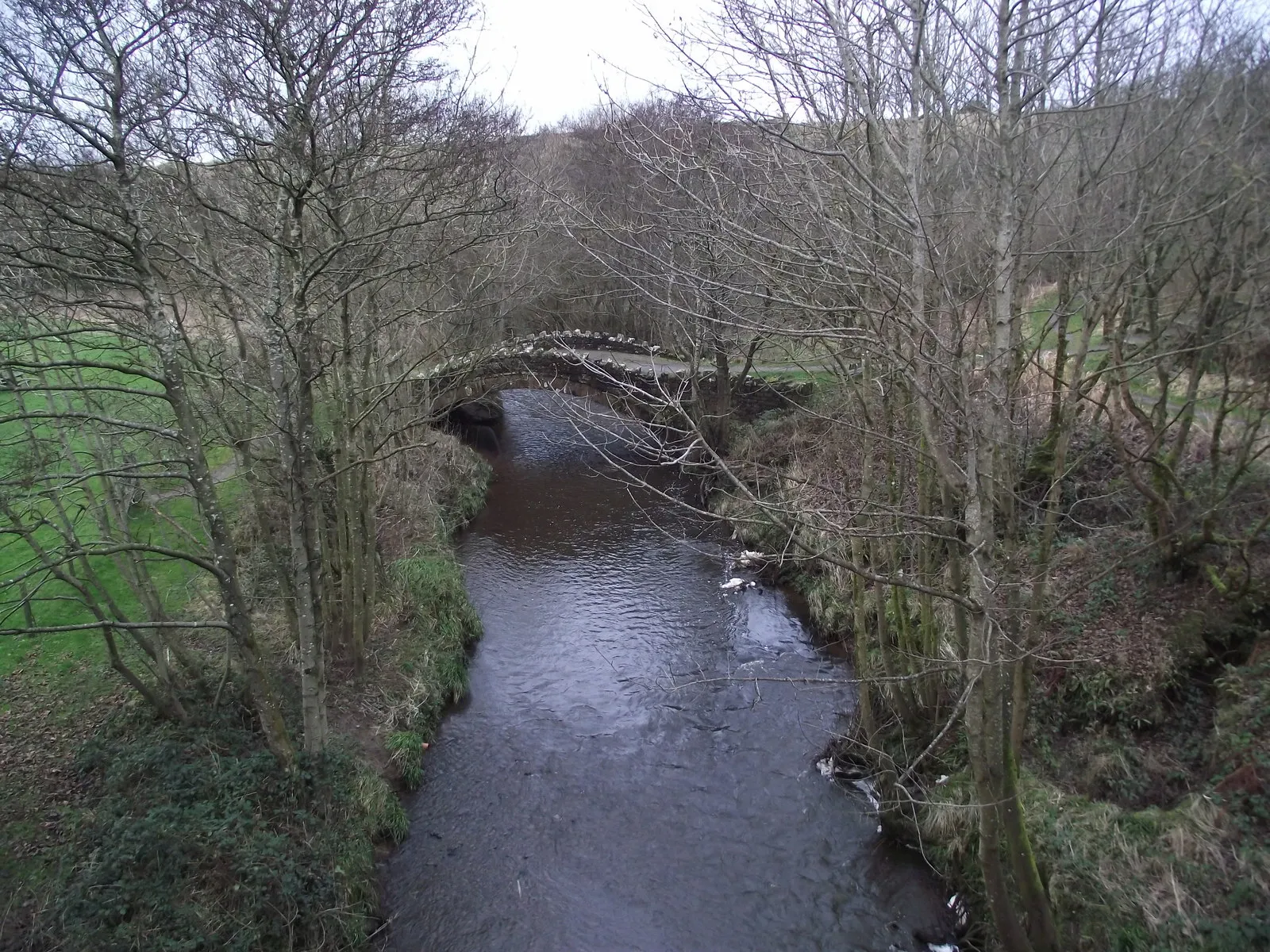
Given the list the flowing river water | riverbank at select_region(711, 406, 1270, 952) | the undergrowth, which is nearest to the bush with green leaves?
the undergrowth

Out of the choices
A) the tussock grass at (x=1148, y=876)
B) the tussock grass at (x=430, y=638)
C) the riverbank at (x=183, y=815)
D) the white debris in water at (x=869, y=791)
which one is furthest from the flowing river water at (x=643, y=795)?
the tussock grass at (x=1148, y=876)

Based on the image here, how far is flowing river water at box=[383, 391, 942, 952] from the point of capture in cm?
737

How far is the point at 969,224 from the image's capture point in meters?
7.16

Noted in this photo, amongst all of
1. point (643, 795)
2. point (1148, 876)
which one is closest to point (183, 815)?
point (643, 795)

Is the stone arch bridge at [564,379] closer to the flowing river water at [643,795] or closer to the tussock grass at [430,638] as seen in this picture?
the tussock grass at [430,638]

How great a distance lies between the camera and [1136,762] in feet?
24.0

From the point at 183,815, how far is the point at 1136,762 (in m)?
8.67

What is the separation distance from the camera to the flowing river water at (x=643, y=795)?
7.37 meters

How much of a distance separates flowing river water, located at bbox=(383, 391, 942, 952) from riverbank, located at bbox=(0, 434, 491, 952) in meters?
0.66

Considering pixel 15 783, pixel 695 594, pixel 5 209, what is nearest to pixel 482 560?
pixel 695 594

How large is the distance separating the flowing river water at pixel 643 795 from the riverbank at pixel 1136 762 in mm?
858

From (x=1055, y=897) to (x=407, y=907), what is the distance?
5846 mm

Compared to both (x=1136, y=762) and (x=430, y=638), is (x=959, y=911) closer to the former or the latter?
(x=1136, y=762)

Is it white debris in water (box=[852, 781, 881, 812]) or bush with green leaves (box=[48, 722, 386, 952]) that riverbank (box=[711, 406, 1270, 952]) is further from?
bush with green leaves (box=[48, 722, 386, 952])
